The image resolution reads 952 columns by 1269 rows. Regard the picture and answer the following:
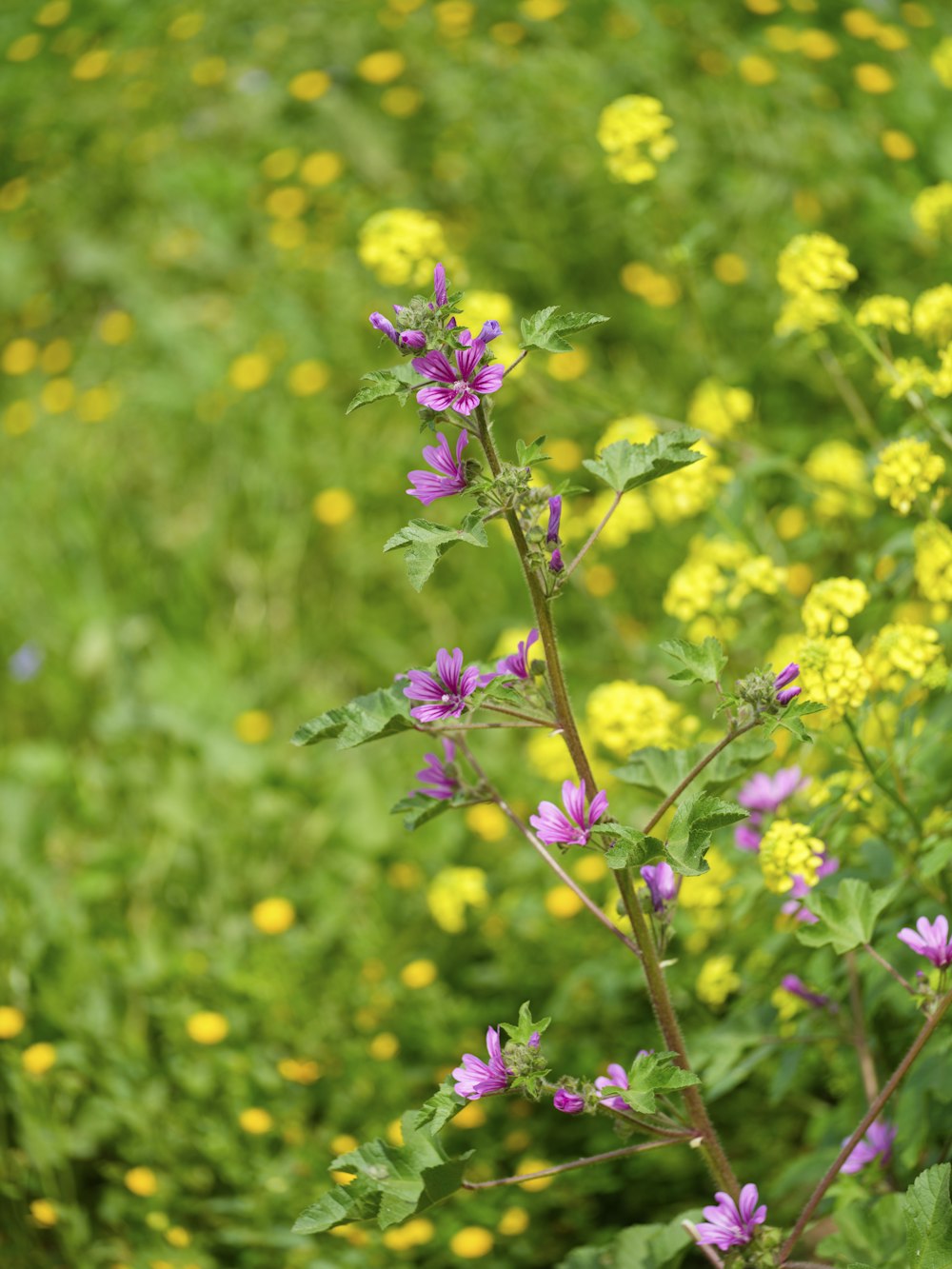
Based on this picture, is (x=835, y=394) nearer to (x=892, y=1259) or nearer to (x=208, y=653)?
(x=208, y=653)

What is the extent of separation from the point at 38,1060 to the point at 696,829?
1.57 m

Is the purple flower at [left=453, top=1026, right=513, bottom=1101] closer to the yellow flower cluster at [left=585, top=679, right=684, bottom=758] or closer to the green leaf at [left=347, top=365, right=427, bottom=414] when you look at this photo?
the green leaf at [left=347, top=365, right=427, bottom=414]

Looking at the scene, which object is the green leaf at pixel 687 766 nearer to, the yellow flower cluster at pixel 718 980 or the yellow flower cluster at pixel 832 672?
the yellow flower cluster at pixel 832 672

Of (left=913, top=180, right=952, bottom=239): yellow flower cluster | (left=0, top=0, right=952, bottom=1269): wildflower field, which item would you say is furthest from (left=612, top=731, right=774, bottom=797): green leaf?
(left=913, top=180, right=952, bottom=239): yellow flower cluster

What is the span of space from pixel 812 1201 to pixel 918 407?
39.8 inches

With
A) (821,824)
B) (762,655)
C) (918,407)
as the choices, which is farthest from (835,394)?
(821,824)

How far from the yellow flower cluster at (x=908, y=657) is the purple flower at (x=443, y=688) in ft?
1.83

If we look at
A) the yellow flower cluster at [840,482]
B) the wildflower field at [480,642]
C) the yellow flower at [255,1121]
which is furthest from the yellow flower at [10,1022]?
the yellow flower cluster at [840,482]

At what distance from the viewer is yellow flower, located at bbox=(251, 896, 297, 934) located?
2656 millimetres

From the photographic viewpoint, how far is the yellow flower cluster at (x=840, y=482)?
2.30m

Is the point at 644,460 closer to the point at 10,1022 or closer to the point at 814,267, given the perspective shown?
the point at 814,267

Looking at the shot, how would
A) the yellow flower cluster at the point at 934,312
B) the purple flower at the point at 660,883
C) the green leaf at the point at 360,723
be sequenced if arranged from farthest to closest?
the yellow flower cluster at the point at 934,312 < the purple flower at the point at 660,883 < the green leaf at the point at 360,723

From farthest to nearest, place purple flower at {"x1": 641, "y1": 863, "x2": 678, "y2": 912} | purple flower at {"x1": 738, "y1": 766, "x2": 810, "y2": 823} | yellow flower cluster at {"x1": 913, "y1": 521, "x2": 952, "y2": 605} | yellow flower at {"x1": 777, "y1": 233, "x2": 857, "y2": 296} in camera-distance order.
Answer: yellow flower at {"x1": 777, "y1": 233, "x2": 857, "y2": 296}
purple flower at {"x1": 738, "y1": 766, "x2": 810, "y2": 823}
yellow flower cluster at {"x1": 913, "y1": 521, "x2": 952, "y2": 605}
purple flower at {"x1": 641, "y1": 863, "x2": 678, "y2": 912}

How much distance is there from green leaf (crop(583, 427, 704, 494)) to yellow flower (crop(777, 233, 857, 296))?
827mm
